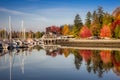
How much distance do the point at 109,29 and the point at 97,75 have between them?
76.6 m

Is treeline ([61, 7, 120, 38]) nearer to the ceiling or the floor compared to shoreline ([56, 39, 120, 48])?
nearer to the ceiling

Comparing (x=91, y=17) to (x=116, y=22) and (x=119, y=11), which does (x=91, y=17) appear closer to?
(x=119, y=11)

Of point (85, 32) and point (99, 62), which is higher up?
point (85, 32)

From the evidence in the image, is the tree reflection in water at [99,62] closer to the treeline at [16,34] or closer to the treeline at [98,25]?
the treeline at [16,34]


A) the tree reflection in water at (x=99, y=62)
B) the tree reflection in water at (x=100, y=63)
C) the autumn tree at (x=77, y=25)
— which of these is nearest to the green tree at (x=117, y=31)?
the autumn tree at (x=77, y=25)

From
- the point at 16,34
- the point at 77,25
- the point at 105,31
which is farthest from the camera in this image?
the point at 16,34

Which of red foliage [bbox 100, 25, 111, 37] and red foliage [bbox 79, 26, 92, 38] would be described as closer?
red foliage [bbox 100, 25, 111, 37]

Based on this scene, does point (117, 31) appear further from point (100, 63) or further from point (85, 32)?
point (100, 63)

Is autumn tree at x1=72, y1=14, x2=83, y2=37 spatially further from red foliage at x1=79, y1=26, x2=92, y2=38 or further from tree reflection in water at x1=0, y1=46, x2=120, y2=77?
tree reflection in water at x1=0, y1=46, x2=120, y2=77

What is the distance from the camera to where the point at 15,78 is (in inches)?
887

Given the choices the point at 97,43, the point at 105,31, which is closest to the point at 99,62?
the point at 97,43

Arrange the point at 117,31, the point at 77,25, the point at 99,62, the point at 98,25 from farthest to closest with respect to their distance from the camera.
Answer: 1. the point at 77,25
2. the point at 98,25
3. the point at 117,31
4. the point at 99,62

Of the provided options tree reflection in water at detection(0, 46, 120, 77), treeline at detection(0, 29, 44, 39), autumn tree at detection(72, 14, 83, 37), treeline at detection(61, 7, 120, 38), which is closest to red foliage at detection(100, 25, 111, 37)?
treeline at detection(61, 7, 120, 38)

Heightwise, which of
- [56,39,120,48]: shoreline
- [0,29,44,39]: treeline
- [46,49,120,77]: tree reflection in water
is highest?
[0,29,44,39]: treeline
